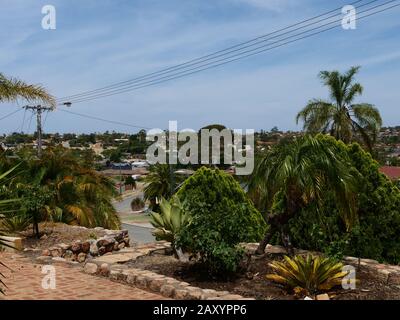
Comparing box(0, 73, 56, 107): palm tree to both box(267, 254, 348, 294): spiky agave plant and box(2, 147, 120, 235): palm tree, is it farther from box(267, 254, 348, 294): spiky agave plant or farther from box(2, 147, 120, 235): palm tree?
box(267, 254, 348, 294): spiky agave plant

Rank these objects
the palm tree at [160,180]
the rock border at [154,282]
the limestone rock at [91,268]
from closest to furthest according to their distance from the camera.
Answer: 1. the rock border at [154,282]
2. the limestone rock at [91,268]
3. the palm tree at [160,180]

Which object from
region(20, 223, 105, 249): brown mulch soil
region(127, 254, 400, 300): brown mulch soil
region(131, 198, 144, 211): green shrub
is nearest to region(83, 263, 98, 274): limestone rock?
region(127, 254, 400, 300): brown mulch soil

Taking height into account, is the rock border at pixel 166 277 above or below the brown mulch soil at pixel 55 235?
below

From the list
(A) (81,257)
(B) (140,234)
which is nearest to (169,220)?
(A) (81,257)

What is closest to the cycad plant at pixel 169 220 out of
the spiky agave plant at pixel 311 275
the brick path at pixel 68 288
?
the brick path at pixel 68 288

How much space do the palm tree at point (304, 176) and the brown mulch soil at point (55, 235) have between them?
497 centimetres

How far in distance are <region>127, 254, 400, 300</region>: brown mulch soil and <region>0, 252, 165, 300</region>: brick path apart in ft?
2.53

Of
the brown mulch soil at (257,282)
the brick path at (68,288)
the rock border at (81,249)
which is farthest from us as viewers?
the rock border at (81,249)

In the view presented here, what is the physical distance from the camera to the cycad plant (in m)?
8.42

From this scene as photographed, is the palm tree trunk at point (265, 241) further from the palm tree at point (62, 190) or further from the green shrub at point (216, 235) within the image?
the palm tree at point (62, 190)

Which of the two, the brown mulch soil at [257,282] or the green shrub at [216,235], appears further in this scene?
the green shrub at [216,235]

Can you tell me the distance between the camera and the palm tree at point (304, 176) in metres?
6.78
